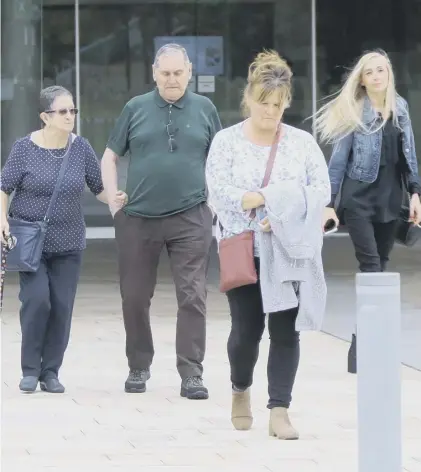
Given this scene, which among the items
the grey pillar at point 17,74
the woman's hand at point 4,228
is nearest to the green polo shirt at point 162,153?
the woman's hand at point 4,228

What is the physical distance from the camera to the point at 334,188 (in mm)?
8484

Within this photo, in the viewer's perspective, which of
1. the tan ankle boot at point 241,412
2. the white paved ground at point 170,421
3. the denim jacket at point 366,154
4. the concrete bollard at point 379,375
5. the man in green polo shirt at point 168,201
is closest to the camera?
the concrete bollard at point 379,375

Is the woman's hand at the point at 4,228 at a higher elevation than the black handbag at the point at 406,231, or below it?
higher

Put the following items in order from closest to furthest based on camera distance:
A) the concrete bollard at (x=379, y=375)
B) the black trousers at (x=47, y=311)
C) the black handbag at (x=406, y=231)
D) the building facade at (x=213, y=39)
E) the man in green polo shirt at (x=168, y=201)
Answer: the concrete bollard at (x=379, y=375), the man in green polo shirt at (x=168, y=201), the black trousers at (x=47, y=311), the black handbag at (x=406, y=231), the building facade at (x=213, y=39)

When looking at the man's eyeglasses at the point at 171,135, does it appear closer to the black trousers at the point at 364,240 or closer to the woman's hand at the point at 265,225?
the black trousers at the point at 364,240

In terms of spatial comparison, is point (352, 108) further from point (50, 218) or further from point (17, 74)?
point (17, 74)

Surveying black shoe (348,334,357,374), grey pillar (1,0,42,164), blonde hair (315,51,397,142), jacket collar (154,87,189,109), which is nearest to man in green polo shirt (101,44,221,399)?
jacket collar (154,87,189,109)

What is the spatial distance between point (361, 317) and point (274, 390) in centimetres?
213

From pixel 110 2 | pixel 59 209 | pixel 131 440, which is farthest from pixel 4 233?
pixel 110 2

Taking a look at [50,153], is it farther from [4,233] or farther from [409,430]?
[409,430]

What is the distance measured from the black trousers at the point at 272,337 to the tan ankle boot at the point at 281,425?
3 cm

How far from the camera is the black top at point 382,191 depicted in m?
8.41

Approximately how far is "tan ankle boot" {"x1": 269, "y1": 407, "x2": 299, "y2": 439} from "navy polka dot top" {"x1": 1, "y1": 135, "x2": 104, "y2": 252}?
6.48ft

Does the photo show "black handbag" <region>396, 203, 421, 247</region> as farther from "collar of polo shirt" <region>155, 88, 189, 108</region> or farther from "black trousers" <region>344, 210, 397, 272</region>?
"collar of polo shirt" <region>155, 88, 189, 108</region>
